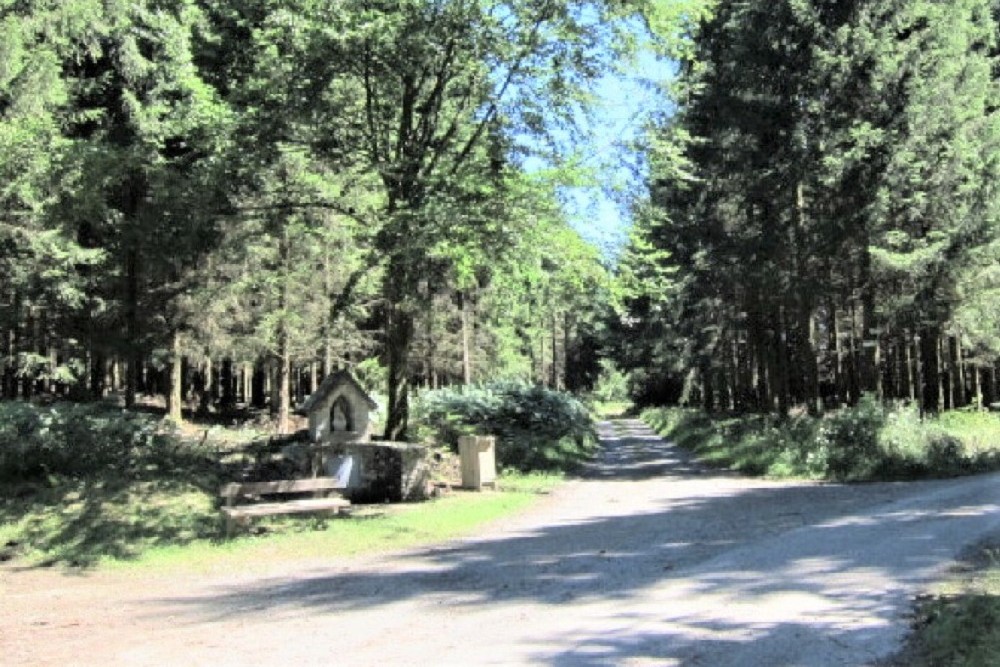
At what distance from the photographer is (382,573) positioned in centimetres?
997

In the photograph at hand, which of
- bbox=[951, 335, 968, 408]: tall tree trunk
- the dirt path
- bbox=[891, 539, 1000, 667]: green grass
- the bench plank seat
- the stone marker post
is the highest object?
bbox=[951, 335, 968, 408]: tall tree trunk

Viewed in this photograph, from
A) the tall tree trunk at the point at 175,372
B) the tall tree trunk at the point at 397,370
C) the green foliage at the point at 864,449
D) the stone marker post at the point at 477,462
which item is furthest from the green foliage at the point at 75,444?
the green foliage at the point at 864,449

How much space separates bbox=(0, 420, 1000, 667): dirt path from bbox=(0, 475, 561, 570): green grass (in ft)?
2.88

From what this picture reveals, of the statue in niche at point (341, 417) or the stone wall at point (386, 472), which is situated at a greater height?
the statue in niche at point (341, 417)

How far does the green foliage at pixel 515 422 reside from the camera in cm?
2264

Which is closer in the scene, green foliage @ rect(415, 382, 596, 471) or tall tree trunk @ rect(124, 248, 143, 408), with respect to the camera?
tall tree trunk @ rect(124, 248, 143, 408)

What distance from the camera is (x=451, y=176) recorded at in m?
16.0

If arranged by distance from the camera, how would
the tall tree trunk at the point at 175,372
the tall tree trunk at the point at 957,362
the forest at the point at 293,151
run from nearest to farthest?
the forest at the point at 293,151
the tall tree trunk at the point at 175,372
the tall tree trunk at the point at 957,362

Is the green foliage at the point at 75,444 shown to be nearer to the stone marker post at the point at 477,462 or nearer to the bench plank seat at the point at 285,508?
the bench plank seat at the point at 285,508

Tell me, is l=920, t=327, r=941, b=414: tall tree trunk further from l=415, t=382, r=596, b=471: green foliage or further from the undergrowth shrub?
the undergrowth shrub

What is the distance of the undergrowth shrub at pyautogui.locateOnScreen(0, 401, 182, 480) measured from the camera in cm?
1463

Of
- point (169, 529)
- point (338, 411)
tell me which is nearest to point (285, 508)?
point (169, 529)

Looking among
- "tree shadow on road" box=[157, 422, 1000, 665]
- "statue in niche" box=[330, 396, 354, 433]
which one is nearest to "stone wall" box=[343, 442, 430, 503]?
"statue in niche" box=[330, 396, 354, 433]

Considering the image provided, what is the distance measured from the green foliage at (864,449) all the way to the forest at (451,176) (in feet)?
9.02
